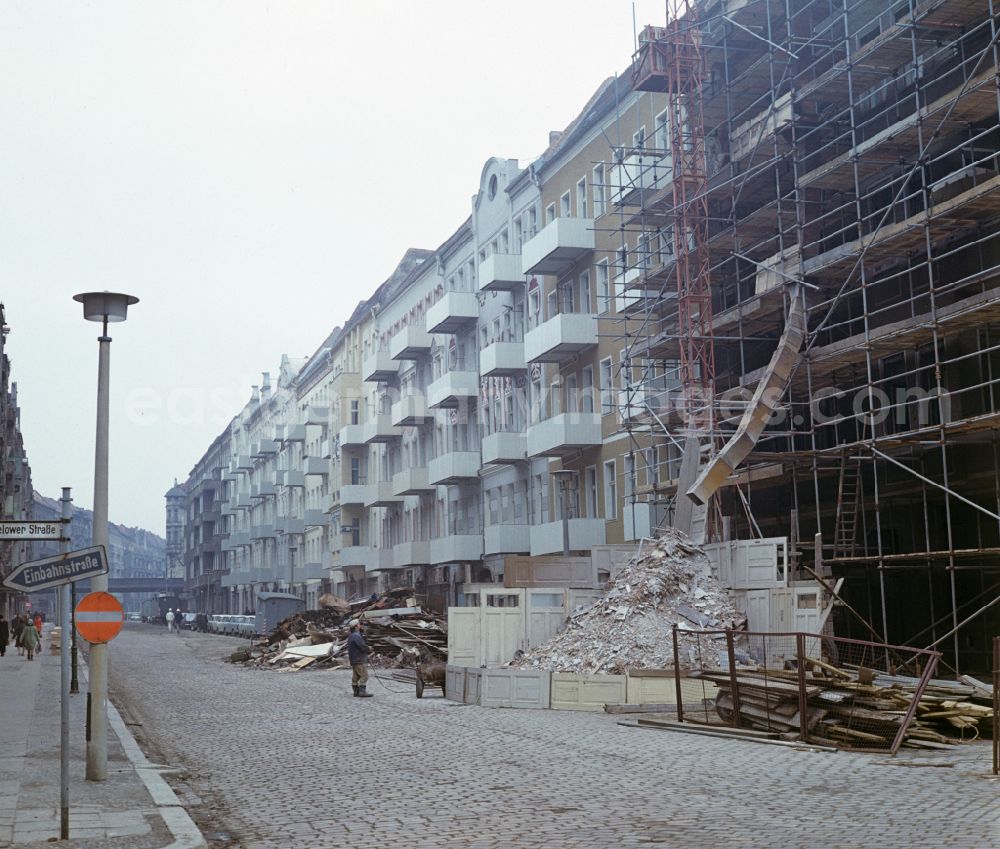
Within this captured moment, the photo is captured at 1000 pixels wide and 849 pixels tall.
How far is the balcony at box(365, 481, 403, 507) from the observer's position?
6781cm

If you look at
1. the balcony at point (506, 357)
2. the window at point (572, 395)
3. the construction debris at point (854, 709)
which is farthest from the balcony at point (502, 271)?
the construction debris at point (854, 709)

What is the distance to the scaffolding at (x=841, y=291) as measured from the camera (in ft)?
81.2

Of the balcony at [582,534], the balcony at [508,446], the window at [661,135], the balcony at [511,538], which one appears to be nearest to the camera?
the window at [661,135]

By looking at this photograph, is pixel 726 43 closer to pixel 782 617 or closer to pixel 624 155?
pixel 624 155

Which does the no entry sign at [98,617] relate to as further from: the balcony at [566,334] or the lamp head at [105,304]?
the balcony at [566,334]

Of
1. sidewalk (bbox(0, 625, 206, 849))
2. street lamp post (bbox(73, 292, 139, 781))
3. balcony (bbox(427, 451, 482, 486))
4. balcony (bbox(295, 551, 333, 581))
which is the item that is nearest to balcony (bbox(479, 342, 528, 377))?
balcony (bbox(427, 451, 482, 486))

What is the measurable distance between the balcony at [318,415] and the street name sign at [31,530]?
74.8 metres

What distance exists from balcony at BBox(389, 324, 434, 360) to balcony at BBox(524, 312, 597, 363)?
1812cm

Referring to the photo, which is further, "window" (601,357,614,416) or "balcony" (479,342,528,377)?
"balcony" (479,342,528,377)

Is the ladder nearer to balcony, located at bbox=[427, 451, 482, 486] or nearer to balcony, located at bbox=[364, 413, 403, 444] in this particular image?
balcony, located at bbox=[427, 451, 482, 486]

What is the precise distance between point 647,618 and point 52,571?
1757 centimetres

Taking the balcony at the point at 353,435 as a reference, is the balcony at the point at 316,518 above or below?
below

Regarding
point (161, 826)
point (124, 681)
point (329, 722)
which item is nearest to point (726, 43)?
point (329, 722)

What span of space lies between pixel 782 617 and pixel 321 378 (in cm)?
6821
